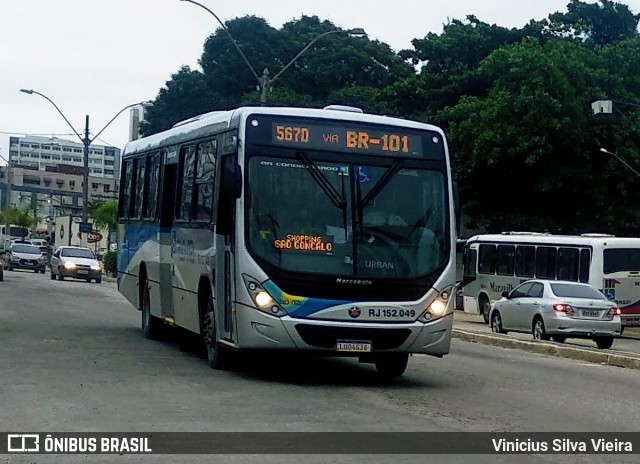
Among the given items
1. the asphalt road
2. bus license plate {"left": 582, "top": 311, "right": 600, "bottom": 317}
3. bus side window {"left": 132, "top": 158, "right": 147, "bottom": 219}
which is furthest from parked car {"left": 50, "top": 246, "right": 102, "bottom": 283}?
the asphalt road

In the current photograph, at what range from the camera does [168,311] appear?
59.6 ft

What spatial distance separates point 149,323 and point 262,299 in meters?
6.90

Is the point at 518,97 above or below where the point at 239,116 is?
above

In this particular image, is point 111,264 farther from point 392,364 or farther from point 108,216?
point 392,364

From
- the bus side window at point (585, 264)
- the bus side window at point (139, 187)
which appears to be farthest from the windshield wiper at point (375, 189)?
the bus side window at point (585, 264)

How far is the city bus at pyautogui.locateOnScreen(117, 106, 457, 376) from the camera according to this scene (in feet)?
44.5

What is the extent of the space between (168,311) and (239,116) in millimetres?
4871

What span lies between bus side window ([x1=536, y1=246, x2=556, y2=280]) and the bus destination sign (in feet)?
71.3

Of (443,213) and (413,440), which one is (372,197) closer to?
(443,213)

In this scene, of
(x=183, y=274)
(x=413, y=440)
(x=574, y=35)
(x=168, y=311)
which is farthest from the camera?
(x=574, y=35)

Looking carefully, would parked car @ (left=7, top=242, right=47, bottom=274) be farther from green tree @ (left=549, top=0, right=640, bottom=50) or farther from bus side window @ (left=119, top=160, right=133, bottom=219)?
bus side window @ (left=119, top=160, right=133, bottom=219)

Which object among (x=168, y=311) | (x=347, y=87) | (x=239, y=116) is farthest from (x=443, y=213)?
(x=347, y=87)

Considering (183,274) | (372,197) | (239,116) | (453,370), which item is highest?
(239,116)

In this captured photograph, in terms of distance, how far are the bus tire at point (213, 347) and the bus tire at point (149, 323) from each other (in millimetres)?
4228
